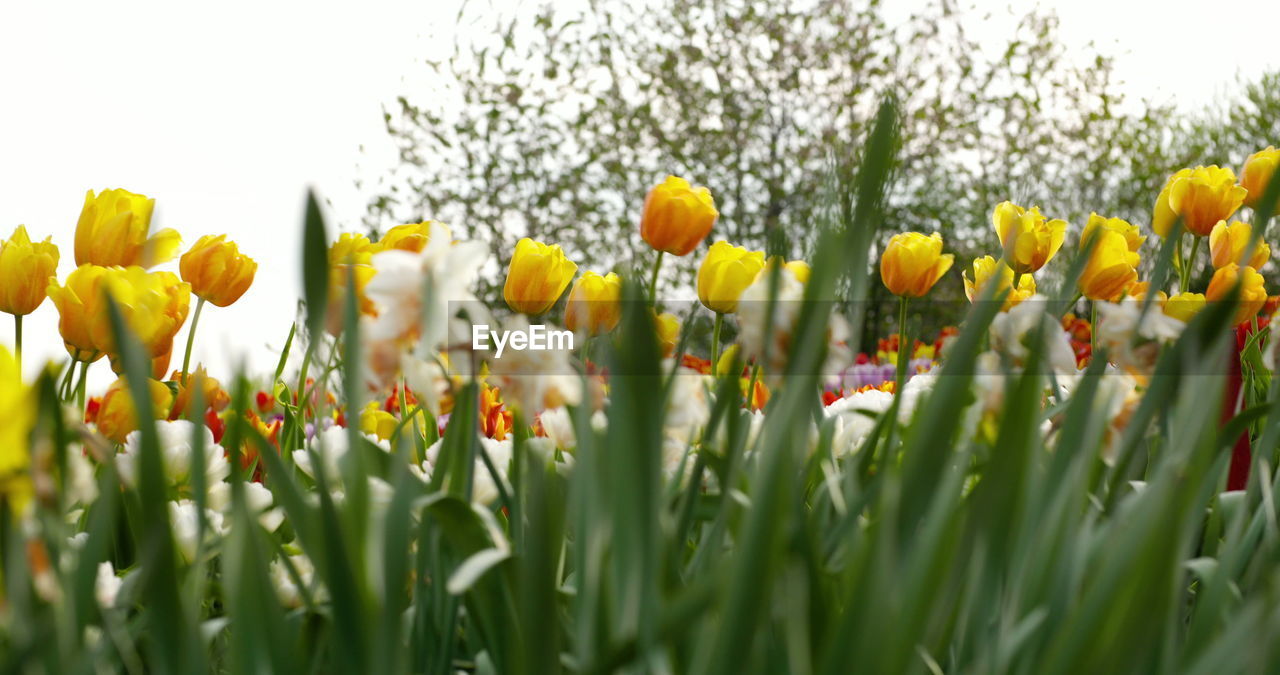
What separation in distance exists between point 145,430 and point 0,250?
76 cm

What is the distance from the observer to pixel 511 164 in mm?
7352

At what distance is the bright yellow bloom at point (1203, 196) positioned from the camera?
4.25ft

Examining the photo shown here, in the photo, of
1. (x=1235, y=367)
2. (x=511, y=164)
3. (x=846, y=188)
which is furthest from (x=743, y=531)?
(x=511, y=164)

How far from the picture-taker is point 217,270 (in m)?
1.11

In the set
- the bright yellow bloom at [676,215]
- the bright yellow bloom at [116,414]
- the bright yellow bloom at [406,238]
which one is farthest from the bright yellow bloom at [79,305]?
the bright yellow bloom at [676,215]

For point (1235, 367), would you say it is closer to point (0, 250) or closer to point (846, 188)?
point (846, 188)

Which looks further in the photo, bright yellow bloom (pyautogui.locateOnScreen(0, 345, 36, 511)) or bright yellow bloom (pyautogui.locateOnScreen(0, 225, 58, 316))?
bright yellow bloom (pyautogui.locateOnScreen(0, 225, 58, 316))

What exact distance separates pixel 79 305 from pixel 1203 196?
127cm

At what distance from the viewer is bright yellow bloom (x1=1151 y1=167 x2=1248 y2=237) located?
1297mm

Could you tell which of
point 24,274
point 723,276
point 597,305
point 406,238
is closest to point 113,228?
point 24,274

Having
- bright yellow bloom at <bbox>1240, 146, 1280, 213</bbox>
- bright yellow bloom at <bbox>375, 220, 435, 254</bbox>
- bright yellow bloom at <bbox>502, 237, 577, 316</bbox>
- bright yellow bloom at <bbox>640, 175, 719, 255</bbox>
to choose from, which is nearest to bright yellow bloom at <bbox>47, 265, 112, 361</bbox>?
bright yellow bloom at <bbox>375, 220, 435, 254</bbox>

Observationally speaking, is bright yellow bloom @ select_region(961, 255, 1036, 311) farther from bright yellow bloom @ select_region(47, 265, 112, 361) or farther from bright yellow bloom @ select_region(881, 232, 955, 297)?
bright yellow bloom @ select_region(47, 265, 112, 361)

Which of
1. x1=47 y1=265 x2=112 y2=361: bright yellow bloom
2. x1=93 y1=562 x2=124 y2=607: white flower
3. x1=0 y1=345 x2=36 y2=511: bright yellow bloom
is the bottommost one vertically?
x1=93 y1=562 x2=124 y2=607: white flower

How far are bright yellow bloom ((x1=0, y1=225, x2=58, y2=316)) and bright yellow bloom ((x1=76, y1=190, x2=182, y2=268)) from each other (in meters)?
0.03
